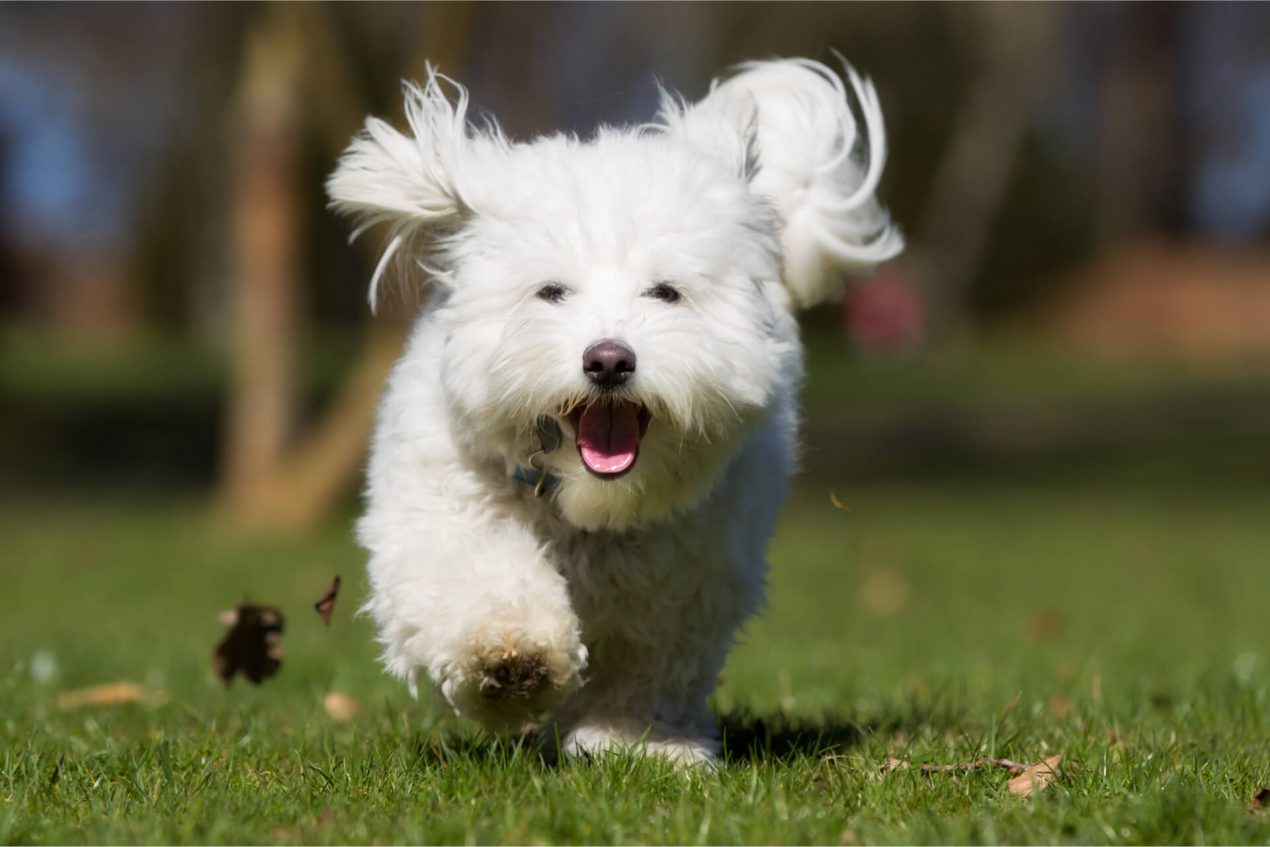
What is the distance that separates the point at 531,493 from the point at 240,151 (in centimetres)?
957

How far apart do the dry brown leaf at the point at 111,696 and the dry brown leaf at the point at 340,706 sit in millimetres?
546

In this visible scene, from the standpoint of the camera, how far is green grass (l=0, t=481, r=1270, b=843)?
10.8 ft

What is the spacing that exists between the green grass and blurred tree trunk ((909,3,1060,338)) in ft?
61.1

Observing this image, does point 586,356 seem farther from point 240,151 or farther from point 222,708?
point 240,151

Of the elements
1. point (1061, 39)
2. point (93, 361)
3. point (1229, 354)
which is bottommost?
point (93, 361)

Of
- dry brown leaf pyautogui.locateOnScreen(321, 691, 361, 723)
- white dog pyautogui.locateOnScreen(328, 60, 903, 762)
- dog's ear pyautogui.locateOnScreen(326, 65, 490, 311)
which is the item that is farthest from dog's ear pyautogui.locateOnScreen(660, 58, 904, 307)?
dry brown leaf pyautogui.locateOnScreen(321, 691, 361, 723)

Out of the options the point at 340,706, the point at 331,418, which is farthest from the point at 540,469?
the point at 331,418

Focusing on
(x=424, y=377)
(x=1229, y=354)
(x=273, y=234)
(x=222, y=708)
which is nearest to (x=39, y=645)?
(x=222, y=708)

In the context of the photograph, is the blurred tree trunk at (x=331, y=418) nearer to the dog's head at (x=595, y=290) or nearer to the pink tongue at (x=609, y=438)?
the dog's head at (x=595, y=290)

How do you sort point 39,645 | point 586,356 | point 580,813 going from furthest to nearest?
point 39,645
point 586,356
point 580,813

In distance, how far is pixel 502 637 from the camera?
12.3 ft

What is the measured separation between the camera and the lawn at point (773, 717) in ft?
10.9

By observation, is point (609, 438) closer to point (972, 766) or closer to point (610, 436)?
point (610, 436)

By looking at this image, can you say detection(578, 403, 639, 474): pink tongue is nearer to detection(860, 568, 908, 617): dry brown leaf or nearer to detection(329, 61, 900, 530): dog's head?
detection(329, 61, 900, 530): dog's head
